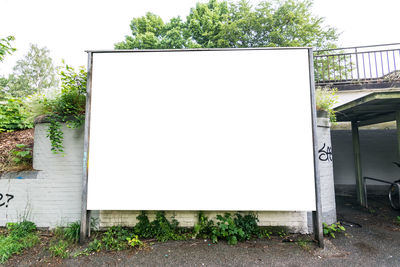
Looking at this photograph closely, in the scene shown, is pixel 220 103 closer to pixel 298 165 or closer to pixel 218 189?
pixel 218 189

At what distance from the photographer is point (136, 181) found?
2.92 m

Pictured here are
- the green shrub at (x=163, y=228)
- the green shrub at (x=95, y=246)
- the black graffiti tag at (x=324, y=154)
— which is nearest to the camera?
the green shrub at (x=95, y=246)

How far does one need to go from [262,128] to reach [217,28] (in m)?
10.7

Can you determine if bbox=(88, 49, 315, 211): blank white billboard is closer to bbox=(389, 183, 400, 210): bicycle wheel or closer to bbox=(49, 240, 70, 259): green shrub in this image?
bbox=(49, 240, 70, 259): green shrub

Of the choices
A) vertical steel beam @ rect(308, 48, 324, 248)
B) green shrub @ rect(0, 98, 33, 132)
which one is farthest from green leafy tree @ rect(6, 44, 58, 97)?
vertical steel beam @ rect(308, 48, 324, 248)

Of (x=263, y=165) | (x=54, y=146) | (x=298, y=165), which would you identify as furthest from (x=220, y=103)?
(x=54, y=146)

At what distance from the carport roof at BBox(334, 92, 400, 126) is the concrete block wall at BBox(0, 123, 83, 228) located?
5266mm

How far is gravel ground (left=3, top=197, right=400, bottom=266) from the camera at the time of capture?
254cm

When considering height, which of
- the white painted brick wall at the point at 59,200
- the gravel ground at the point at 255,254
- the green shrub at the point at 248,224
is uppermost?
the white painted brick wall at the point at 59,200

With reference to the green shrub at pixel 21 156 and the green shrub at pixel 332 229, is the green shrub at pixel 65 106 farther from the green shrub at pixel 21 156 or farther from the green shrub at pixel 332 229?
the green shrub at pixel 332 229

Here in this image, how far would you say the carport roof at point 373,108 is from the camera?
333 centimetres

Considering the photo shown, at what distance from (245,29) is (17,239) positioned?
492 inches

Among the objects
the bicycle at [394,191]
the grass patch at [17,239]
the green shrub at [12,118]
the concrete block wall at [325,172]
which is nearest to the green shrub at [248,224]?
the concrete block wall at [325,172]

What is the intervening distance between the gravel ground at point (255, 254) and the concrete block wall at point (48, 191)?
0.63m
